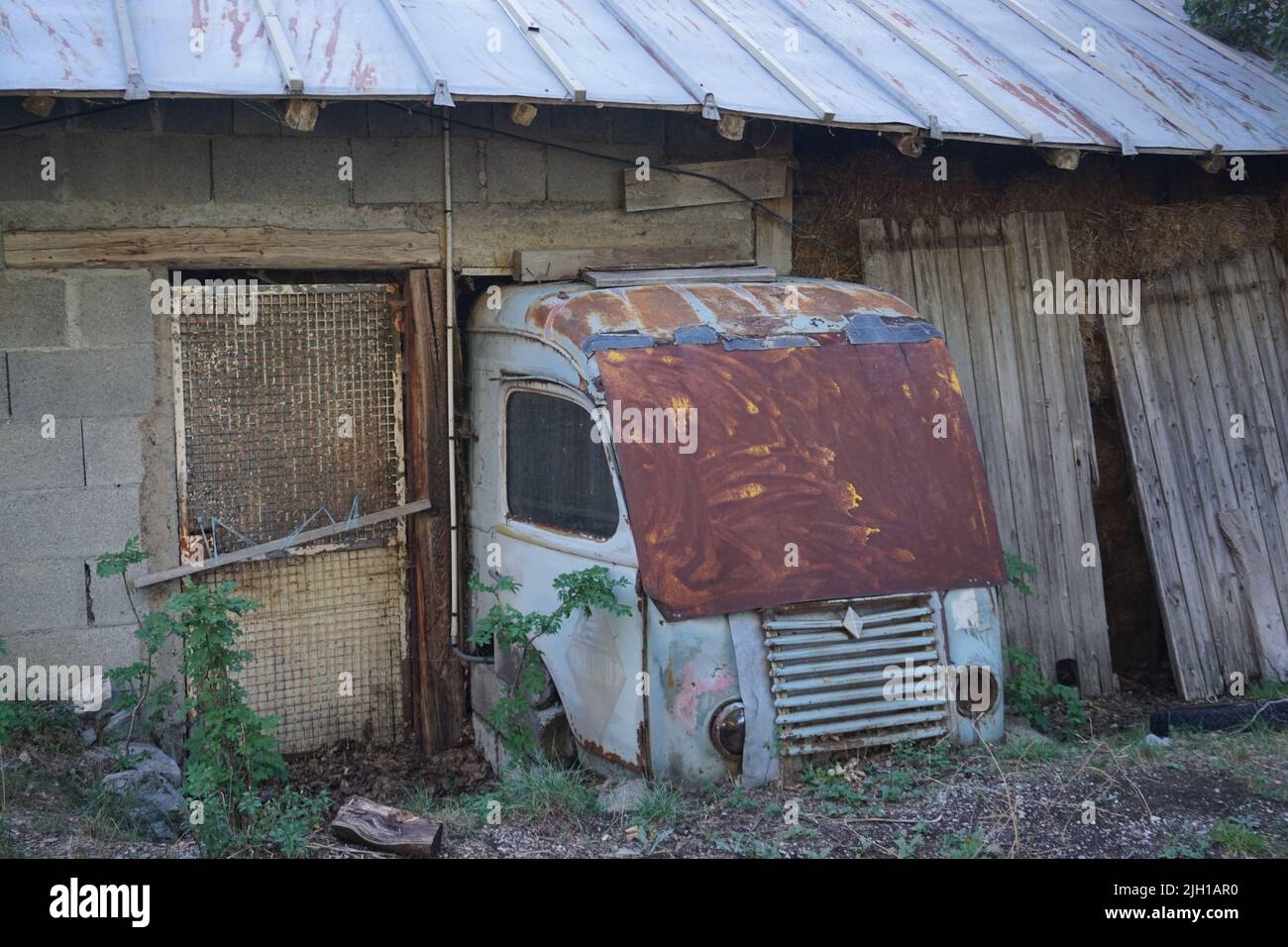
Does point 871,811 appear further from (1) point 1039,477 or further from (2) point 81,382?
(2) point 81,382

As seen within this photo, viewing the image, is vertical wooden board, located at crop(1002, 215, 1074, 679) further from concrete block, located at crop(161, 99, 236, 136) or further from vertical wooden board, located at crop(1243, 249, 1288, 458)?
concrete block, located at crop(161, 99, 236, 136)

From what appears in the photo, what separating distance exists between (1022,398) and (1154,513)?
109 cm

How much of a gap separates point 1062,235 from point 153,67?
533 centimetres

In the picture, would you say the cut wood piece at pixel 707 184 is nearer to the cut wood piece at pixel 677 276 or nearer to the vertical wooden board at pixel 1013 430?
the cut wood piece at pixel 677 276

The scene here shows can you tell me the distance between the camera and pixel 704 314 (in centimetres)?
594

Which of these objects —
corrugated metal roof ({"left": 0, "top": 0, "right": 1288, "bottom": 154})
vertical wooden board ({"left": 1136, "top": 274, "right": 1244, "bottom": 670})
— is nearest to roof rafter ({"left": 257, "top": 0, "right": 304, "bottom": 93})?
corrugated metal roof ({"left": 0, "top": 0, "right": 1288, "bottom": 154})

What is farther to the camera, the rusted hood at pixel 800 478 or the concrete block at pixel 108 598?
the concrete block at pixel 108 598

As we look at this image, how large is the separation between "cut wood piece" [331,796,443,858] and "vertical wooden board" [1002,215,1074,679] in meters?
4.26

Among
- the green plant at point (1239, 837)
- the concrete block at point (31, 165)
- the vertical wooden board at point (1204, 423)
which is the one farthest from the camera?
the vertical wooden board at point (1204, 423)

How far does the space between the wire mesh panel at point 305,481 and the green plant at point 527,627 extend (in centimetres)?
113

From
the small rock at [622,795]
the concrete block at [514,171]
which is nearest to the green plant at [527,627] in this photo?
the small rock at [622,795]

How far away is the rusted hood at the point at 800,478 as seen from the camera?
17.6 ft

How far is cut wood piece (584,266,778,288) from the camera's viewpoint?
6.51m

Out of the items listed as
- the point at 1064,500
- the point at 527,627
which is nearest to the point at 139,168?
the point at 527,627
